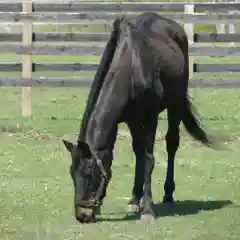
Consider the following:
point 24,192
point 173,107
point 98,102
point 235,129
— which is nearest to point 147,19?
point 173,107

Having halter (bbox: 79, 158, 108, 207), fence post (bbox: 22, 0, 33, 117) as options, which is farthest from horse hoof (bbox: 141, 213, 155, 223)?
fence post (bbox: 22, 0, 33, 117)

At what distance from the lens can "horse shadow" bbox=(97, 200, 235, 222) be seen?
730 centimetres

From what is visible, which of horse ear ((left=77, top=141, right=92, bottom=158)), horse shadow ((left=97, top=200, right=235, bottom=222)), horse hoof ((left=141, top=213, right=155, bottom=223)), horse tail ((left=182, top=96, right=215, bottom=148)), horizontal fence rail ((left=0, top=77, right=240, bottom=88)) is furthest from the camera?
horizontal fence rail ((left=0, top=77, right=240, bottom=88))

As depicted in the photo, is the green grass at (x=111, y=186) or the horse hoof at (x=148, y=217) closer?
the green grass at (x=111, y=186)

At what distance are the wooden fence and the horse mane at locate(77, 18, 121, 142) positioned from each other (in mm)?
5163

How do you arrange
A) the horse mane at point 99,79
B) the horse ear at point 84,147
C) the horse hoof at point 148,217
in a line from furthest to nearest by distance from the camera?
the horse hoof at point 148,217 → the horse mane at point 99,79 → the horse ear at point 84,147

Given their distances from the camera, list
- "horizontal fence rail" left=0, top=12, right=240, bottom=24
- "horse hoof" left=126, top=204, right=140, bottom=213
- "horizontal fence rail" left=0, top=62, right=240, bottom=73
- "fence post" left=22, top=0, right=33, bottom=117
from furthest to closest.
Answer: "fence post" left=22, top=0, right=33, bottom=117
"horizontal fence rail" left=0, top=62, right=240, bottom=73
"horizontal fence rail" left=0, top=12, right=240, bottom=24
"horse hoof" left=126, top=204, right=140, bottom=213

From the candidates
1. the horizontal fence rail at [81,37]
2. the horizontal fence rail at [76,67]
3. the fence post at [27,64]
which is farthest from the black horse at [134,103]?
the fence post at [27,64]

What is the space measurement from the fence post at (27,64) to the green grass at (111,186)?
0.19 meters

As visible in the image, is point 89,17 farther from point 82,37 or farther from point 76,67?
point 76,67

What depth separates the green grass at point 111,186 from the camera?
22.3 ft

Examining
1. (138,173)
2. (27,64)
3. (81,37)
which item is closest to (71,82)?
(27,64)

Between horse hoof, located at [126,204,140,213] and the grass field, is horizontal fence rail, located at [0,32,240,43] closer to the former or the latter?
the grass field

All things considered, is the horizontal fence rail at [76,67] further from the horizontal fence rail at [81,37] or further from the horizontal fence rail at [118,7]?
the horizontal fence rail at [118,7]
